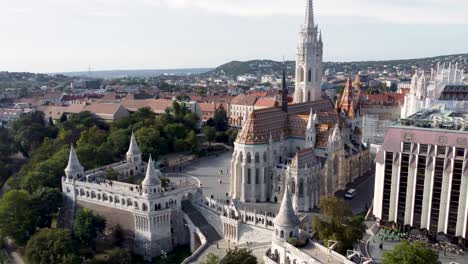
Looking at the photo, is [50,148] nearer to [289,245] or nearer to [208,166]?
[208,166]

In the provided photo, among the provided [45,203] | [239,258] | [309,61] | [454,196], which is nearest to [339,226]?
[239,258]

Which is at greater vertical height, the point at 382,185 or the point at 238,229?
the point at 382,185

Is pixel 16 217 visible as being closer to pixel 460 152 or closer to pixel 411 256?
pixel 411 256

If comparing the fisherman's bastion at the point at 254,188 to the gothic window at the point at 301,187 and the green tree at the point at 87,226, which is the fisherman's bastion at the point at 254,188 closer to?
the gothic window at the point at 301,187

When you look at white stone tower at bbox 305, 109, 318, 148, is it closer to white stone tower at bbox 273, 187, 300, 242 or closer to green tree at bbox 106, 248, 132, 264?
white stone tower at bbox 273, 187, 300, 242

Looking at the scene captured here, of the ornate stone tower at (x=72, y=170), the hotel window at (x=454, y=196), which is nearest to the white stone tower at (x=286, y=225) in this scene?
the hotel window at (x=454, y=196)

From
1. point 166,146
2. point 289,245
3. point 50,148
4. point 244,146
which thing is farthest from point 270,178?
point 50,148

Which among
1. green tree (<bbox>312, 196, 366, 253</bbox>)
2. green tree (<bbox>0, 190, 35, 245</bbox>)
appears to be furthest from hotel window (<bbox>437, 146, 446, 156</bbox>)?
green tree (<bbox>0, 190, 35, 245</bbox>)
